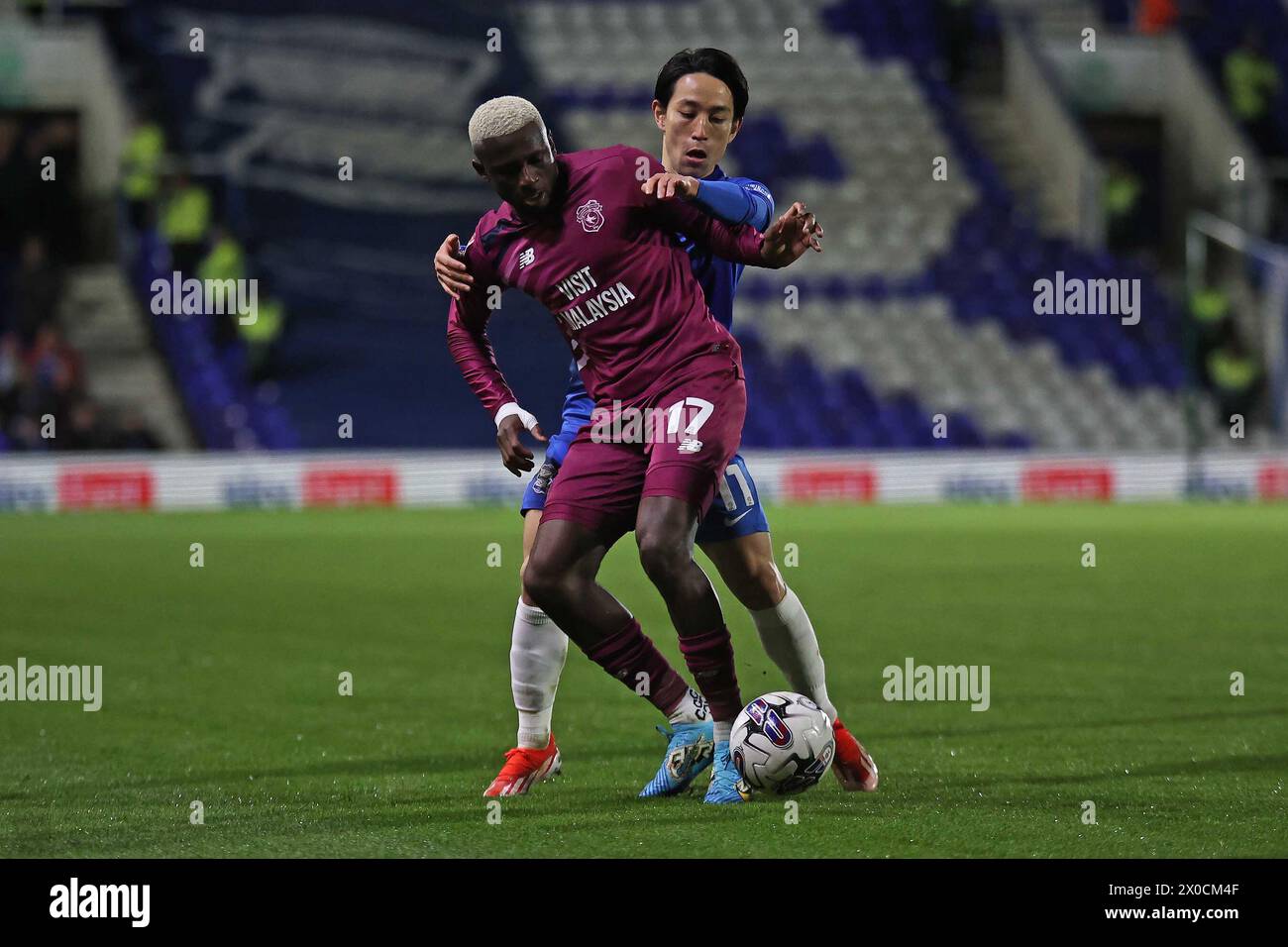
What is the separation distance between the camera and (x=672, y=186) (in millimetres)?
5754

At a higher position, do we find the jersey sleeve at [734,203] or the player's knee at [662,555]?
Answer: the jersey sleeve at [734,203]

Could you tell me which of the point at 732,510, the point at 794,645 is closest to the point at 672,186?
the point at 732,510

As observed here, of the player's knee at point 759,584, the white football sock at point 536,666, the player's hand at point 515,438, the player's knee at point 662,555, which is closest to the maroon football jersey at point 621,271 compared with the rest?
the player's hand at point 515,438

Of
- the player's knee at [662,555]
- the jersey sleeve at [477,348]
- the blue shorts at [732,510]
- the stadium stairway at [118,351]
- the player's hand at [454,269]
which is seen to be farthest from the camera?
the stadium stairway at [118,351]

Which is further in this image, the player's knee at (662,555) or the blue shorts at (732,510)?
the blue shorts at (732,510)

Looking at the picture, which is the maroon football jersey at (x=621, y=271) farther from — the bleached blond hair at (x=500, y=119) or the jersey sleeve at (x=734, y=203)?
the bleached blond hair at (x=500, y=119)

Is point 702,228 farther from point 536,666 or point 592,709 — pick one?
point 592,709

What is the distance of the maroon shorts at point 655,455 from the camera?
5812mm

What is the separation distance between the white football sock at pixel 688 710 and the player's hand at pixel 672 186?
5.02ft

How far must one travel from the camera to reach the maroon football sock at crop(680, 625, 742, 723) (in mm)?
5926

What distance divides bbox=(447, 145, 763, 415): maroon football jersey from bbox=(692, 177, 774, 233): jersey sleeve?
4 centimetres

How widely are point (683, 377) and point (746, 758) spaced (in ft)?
3.74
